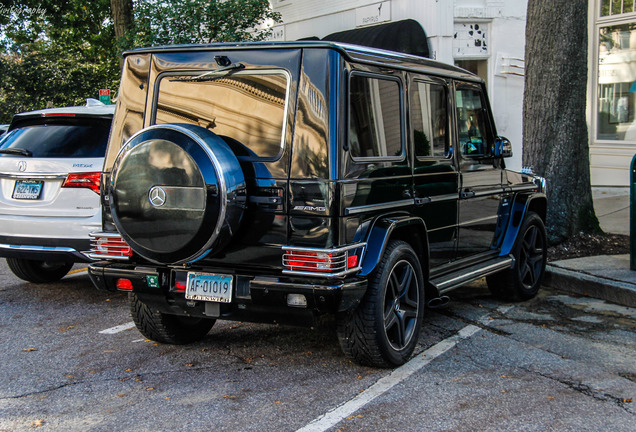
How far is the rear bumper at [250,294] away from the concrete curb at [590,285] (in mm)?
3661

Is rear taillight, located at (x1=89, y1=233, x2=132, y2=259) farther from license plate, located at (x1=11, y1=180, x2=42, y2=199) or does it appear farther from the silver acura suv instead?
license plate, located at (x1=11, y1=180, x2=42, y2=199)

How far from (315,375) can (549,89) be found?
557 cm

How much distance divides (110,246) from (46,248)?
6.74ft

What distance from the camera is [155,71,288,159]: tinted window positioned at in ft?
15.1

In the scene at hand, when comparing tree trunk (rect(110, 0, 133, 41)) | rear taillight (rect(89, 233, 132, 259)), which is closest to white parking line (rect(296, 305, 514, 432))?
rear taillight (rect(89, 233, 132, 259))

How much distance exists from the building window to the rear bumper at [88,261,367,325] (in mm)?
12792

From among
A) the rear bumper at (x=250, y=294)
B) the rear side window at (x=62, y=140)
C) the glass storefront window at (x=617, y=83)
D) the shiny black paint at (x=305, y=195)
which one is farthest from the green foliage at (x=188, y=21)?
the rear bumper at (x=250, y=294)

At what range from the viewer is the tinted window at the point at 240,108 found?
15.1 feet

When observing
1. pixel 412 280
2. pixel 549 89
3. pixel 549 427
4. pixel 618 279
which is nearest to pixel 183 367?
pixel 412 280

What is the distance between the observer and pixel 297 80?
457 cm

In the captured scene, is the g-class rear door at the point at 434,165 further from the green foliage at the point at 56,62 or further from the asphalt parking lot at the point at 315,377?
the green foliage at the point at 56,62

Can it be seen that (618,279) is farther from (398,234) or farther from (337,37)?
(337,37)

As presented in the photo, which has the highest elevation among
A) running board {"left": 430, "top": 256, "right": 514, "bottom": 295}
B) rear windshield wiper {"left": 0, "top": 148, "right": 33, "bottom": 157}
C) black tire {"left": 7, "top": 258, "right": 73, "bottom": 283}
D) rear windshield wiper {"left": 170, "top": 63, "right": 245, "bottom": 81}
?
rear windshield wiper {"left": 170, "top": 63, "right": 245, "bottom": 81}

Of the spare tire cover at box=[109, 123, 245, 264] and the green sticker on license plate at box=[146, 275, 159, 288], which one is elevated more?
the spare tire cover at box=[109, 123, 245, 264]
